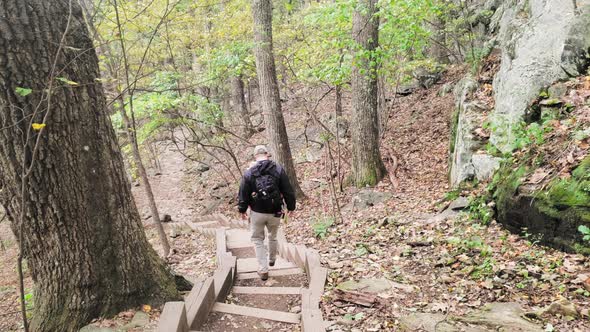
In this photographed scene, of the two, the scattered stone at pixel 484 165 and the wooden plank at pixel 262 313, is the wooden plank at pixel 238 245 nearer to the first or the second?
the wooden plank at pixel 262 313

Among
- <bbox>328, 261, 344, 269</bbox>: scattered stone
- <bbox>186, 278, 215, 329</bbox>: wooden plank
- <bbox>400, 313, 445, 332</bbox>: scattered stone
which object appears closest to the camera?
<bbox>400, 313, 445, 332</bbox>: scattered stone

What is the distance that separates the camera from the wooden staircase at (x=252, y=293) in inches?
146

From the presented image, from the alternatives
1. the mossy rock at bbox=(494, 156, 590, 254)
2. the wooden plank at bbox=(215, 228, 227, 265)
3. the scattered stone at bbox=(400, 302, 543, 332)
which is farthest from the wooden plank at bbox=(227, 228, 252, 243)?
the scattered stone at bbox=(400, 302, 543, 332)

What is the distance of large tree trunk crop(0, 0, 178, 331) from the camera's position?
10.4ft

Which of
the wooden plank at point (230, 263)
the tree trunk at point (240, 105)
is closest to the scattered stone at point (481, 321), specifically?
the wooden plank at point (230, 263)

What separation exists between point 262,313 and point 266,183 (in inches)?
71.0

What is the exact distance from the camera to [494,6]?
1340cm

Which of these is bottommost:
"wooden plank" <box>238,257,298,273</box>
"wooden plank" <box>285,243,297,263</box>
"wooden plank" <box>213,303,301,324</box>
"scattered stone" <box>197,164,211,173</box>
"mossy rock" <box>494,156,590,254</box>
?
"wooden plank" <box>238,257,298,273</box>

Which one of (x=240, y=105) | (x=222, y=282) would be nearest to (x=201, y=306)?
(x=222, y=282)

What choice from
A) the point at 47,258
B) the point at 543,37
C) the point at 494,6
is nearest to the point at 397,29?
the point at 543,37

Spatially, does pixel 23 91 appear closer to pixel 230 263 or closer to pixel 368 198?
pixel 230 263

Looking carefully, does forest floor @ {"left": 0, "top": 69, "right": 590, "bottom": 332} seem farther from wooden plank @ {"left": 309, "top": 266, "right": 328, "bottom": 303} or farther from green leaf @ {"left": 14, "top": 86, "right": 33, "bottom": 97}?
green leaf @ {"left": 14, "top": 86, "right": 33, "bottom": 97}

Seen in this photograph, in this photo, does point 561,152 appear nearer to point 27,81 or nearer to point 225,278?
point 225,278

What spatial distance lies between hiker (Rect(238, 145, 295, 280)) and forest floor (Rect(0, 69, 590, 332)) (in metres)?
1.03
